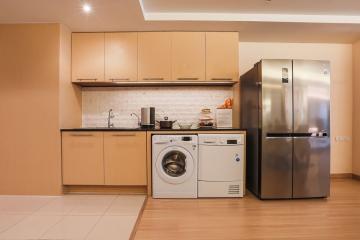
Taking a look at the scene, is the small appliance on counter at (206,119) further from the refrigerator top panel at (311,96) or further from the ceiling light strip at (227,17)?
the ceiling light strip at (227,17)

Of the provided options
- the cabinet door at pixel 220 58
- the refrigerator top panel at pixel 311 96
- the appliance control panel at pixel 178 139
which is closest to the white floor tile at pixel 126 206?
the appliance control panel at pixel 178 139

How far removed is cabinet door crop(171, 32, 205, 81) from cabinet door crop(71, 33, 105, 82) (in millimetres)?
992

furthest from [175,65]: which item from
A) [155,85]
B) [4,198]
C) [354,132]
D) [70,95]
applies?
[354,132]

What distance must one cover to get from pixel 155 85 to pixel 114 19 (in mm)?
1068

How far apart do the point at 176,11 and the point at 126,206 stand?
2.34m

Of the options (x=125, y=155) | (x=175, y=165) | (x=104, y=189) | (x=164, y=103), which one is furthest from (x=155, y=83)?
(x=104, y=189)

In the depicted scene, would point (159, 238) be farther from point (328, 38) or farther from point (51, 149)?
point (328, 38)

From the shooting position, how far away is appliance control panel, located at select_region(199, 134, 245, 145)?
296cm

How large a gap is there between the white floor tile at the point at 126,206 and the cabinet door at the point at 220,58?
5.89ft

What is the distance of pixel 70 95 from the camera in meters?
3.28

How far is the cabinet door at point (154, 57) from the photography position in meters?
3.30

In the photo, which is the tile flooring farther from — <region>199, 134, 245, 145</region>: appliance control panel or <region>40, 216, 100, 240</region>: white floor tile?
<region>199, 134, 245, 145</region>: appliance control panel

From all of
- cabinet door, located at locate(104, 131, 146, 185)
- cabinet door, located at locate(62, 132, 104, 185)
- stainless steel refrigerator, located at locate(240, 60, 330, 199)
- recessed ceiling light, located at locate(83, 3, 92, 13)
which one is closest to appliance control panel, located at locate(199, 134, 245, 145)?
stainless steel refrigerator, located at locate(240, 60, 330, 199)

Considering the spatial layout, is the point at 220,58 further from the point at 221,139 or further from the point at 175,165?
the point at 175,165
